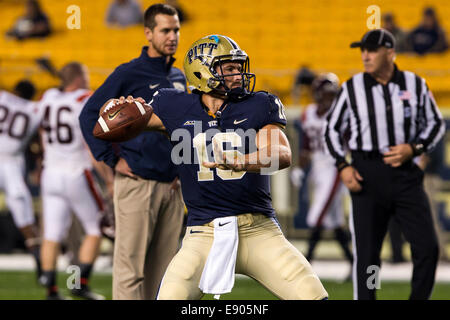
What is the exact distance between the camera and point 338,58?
13.0 meters

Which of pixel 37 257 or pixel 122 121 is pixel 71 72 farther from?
pixel 122 121

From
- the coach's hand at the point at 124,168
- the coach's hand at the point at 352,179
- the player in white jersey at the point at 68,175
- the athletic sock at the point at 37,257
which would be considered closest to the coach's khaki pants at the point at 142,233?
the coach's hand at the point at 124,168

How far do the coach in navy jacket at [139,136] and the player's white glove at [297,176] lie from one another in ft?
14.6

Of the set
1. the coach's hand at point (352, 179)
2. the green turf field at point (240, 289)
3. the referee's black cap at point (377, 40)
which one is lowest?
the green turf field at point (240, 289)

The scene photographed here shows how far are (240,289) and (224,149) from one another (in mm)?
3818

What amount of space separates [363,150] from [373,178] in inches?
7.2

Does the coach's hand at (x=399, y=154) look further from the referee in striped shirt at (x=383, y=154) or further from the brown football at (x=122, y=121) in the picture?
the brown football at (x=122, y=121)

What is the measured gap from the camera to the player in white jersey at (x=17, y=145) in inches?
293

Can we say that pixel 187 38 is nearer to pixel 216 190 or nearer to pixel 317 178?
pixel 317 178

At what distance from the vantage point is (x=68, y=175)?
664 centimetres

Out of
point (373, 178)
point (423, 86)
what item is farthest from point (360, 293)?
point (423, 86)

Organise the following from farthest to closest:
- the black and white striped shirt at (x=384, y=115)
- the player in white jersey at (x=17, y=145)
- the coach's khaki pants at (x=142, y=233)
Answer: the player in white jersey at (x=17, y=145) → the black and white striped shirt at (x=384, y=115) → the coach's khaki pants at (x=142, y=233)

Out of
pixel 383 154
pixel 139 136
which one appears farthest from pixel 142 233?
pixel 383 154

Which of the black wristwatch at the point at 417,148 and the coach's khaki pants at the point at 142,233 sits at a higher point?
the black wristwatch at the point at 417,148
